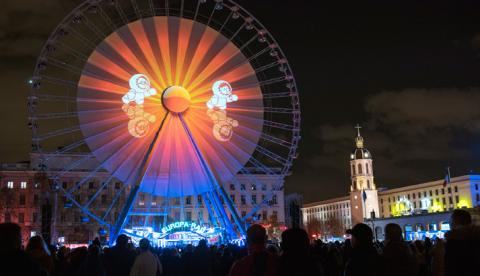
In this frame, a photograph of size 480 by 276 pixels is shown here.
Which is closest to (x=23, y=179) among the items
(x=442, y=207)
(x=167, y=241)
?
(x=167, y=241)

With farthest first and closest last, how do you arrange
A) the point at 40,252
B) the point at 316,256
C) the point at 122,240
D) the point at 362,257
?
the point at 122,240, the point at 40,252, the point at 316,256, the point at 362,257

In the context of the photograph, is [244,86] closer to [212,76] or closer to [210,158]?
[212,76]

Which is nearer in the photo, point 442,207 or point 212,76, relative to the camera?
point 212,76

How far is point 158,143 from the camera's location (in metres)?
36.4

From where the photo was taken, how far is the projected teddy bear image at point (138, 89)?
35000 mm

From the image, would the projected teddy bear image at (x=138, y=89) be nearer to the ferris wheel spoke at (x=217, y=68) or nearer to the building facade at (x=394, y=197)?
the ferris wheel spoke at (x=217, y=68)

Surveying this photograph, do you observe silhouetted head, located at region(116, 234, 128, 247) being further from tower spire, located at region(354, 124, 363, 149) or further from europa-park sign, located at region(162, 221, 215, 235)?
tower spire, located at region(354, 124, 363, 149)

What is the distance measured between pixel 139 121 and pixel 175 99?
2.91m

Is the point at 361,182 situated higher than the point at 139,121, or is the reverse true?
the point at 361,182

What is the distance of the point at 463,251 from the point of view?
6.70 m

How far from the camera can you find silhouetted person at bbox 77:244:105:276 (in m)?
10.8

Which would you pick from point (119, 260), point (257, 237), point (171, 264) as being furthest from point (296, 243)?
point (171, 264)

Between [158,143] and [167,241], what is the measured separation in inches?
291

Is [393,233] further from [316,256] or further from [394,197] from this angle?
[394,197]
